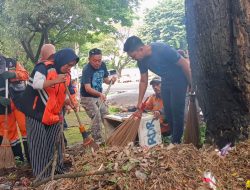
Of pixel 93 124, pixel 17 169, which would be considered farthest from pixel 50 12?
pixel 17 169

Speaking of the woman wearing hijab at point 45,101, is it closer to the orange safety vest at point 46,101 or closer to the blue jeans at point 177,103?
the orange safety vest at point 46,101

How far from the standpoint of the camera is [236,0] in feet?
12.1

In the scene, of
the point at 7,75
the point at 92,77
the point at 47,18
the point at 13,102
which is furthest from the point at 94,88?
the point at 47,18

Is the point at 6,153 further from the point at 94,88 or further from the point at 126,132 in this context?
the point at 94,88

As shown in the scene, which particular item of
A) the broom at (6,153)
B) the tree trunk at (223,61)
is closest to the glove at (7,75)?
the broom at (6,153)

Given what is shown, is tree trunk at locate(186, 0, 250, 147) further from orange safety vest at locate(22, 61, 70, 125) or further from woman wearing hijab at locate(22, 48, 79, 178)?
orange safety vest at locate(22, 61, 70, 125)

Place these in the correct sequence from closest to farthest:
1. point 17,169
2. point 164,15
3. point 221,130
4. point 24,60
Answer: point 221,130 → point 17,169 → point 24,60 → point 164,15

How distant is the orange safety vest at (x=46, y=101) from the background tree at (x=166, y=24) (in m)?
29.9

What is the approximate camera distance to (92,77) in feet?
21.0

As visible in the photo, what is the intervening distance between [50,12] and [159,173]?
10.5 metres

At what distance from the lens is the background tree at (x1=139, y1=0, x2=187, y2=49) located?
33.9m

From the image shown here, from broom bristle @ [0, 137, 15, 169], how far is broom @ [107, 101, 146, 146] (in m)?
1.44

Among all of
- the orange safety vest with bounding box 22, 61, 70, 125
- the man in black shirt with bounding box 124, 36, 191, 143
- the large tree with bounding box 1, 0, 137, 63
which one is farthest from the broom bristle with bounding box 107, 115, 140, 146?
the large tree with bounding box 1, 0, 137, 63

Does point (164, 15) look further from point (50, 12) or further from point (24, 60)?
point (50, 12)
